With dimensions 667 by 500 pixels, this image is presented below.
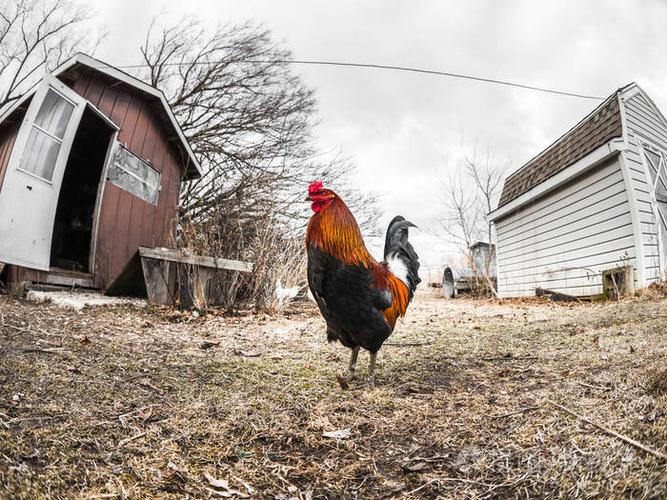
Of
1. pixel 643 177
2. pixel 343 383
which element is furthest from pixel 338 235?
pixel 643 177

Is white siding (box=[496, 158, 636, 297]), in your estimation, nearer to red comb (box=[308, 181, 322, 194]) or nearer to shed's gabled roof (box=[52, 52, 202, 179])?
red comb (box=[308, 181, 322, 194])

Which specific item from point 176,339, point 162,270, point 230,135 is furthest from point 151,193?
point 230,135

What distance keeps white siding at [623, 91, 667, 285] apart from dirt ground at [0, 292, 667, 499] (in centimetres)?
510

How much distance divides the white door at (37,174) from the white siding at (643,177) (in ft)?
32.8

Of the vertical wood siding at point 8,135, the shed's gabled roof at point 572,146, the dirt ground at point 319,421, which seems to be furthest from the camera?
the shed's gabled roof at point 572,146

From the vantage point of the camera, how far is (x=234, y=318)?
5762 mm

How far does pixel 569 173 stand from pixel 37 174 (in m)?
10.2

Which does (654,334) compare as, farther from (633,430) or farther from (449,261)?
(449,261)

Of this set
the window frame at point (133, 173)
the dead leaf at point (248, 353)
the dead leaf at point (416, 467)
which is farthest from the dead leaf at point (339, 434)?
the window frame at point (133, 173)

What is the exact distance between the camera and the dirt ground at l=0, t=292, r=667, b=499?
1.27 meters

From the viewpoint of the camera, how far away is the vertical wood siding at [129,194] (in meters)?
6.82

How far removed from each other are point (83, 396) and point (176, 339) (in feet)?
6.33

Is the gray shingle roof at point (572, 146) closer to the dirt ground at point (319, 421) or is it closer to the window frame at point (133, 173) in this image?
the dirt ground at point (319, 421)

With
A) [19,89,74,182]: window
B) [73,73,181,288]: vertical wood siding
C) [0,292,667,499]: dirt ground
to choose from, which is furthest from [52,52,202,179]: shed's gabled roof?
[0,292,667,499]: dirt ground
